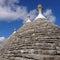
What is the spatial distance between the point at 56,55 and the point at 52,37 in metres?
2.38

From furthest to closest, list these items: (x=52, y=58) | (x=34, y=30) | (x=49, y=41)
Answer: (x=34, y=30) < (x=49, y=41) < (x=52, y=58)

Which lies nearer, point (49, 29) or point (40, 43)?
point (40, 43)

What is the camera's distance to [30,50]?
24312 millimetres

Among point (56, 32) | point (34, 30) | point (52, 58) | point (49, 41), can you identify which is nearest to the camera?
point (52, 58)

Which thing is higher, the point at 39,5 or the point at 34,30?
the point at 39,5

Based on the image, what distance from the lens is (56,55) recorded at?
74.5 feet

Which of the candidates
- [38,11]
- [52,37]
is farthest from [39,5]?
[52,37]

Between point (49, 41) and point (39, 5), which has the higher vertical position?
point (39, 5)

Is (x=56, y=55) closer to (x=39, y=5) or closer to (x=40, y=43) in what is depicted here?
(x=40, y=43)

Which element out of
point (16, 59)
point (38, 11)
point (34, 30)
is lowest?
point (16, 59)

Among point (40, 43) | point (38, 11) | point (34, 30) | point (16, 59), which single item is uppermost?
point (38, 11)

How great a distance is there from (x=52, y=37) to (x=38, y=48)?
200 cm

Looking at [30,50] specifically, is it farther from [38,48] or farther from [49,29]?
[49,29]

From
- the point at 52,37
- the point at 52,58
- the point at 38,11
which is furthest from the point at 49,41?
the point at 38,11
